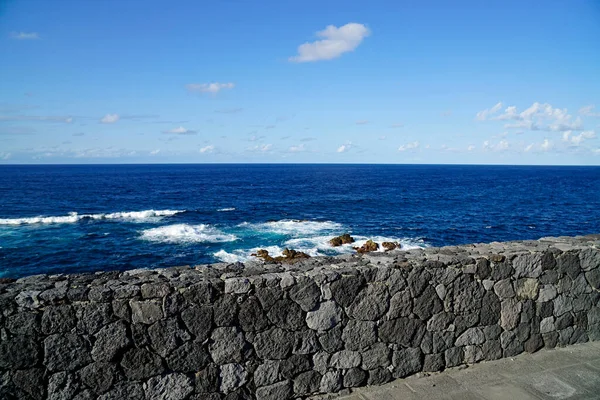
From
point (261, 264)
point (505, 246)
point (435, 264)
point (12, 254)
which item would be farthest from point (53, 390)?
point (12, 254)

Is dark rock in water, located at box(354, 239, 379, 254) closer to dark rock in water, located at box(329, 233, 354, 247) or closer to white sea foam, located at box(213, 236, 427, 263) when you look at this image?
white sea foam, located at box(213, 236, 427, 263)

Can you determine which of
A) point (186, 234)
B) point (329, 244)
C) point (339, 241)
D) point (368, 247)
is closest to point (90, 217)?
point (186, 234)

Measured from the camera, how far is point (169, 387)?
4.41 m

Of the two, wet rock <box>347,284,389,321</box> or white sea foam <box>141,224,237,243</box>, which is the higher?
wet rock <box>347,284,389,321</box>

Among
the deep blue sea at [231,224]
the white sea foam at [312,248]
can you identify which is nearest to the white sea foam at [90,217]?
the deep blue sea at [231,224]

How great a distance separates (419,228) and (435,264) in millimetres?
29309

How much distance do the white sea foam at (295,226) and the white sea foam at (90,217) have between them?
10812mm

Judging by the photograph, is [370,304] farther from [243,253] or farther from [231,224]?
[231,224]

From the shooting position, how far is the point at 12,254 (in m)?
25.5

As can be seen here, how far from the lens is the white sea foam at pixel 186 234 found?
93.8ft

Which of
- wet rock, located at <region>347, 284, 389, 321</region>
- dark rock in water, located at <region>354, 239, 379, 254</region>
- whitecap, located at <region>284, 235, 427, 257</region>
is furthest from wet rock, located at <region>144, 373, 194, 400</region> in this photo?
dark rock in water, located at <region>354, 239, 379, 254</region>

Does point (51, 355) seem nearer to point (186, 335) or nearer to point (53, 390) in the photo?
point (53, 390)

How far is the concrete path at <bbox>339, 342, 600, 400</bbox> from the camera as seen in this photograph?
4820 millimetres

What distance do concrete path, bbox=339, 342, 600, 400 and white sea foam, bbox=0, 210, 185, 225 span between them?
3596cm
